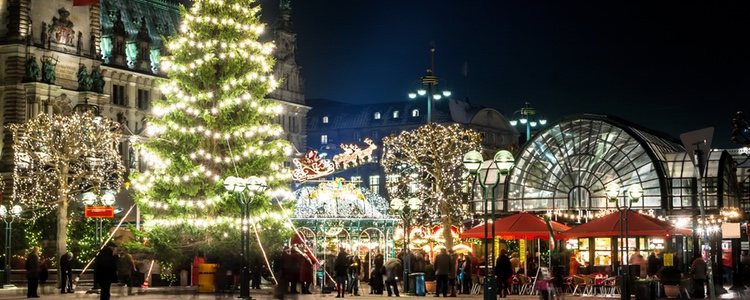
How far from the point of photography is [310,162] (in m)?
50.8

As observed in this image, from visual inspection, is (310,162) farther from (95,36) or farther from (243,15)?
(95,36)

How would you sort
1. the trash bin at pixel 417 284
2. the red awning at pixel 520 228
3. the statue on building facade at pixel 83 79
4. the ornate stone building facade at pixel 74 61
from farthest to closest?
the statue on building facade at pixel 83 79 → the ornate stone building facade at pixel 74 61 → the red awning at pixel 520 228 → the trash bin at pixel 417 284

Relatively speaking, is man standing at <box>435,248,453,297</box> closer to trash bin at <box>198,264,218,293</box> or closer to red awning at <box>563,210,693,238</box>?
red awning at <box>563,210,693,238</box>

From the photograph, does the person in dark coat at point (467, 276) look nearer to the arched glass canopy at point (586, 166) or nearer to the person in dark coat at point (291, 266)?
the person in dark coat at point (291, 266)

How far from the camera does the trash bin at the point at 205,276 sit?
3944 cm

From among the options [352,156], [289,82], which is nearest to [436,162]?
[352,156]

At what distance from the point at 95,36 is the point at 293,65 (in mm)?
34670

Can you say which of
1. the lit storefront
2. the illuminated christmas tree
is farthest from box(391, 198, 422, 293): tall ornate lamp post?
the lit storefront

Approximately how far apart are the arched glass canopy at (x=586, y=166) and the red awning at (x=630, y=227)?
15.9m

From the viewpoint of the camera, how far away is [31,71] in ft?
243

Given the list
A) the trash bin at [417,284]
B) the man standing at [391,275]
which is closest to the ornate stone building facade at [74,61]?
the trash bin at [417,284]

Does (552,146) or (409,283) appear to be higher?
(552,146)

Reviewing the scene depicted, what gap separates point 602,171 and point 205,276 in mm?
27928

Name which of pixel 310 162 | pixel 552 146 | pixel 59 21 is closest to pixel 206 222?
pixel 310 162
